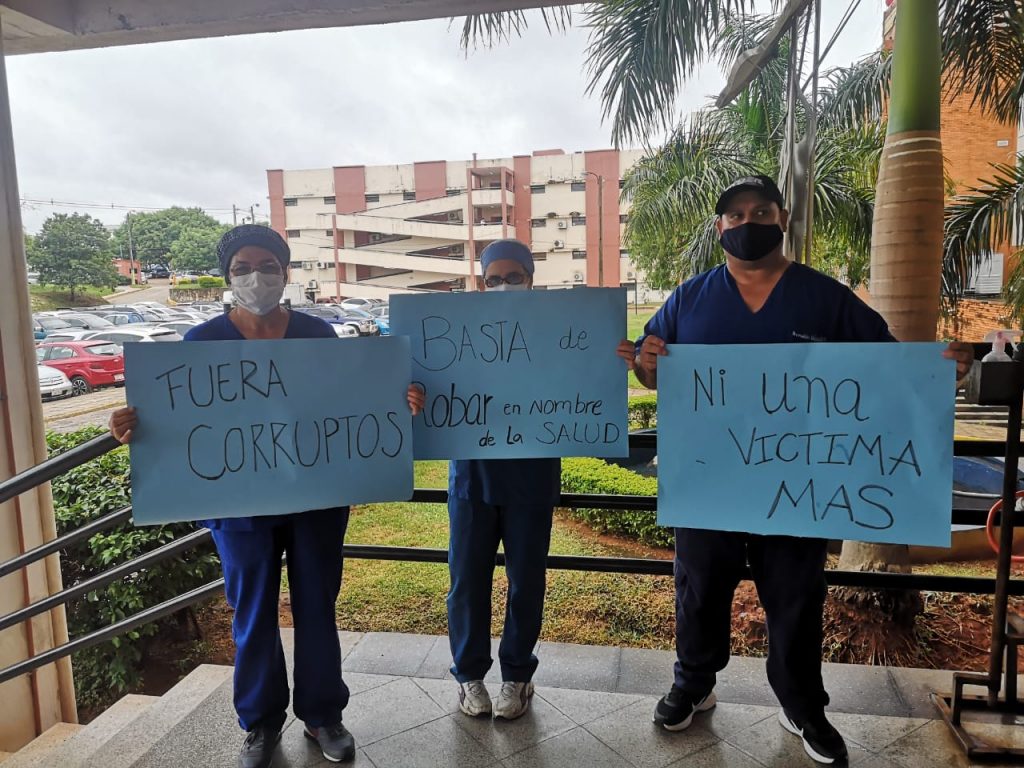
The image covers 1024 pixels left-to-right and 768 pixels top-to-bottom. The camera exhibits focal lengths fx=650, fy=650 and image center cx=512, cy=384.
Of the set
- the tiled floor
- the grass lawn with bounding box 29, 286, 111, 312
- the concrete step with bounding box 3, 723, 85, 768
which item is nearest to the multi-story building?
the grass lawn with bounding box 29, 286, 111, 312

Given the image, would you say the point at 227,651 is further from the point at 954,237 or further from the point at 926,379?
the point at 954,237

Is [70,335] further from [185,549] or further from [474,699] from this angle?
[474,699]

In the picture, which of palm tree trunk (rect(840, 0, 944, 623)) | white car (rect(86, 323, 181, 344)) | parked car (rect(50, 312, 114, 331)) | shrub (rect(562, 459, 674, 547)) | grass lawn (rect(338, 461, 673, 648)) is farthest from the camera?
parked car (rect(50, 312, 114, 331))

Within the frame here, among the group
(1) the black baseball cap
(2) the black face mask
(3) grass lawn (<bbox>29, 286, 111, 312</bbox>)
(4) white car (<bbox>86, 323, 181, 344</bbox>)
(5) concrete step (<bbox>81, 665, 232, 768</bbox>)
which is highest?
(3) grass lawn (<bbox>29, 286, 111, 312</bbox>)

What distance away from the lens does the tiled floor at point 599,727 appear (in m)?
2.12

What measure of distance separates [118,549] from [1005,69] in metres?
7.30

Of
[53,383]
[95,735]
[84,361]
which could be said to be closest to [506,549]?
[95,735]

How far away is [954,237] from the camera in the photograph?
5.77 meters

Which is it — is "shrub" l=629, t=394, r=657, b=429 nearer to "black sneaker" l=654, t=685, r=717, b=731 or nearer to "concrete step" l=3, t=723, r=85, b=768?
"black sneaker" l=654, t=685, r=717, b=731

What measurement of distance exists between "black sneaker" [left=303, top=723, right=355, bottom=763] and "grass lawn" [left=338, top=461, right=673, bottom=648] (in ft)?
5.99

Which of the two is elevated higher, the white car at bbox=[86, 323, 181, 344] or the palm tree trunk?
the palm tree trunk

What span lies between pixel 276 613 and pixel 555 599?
2814 mm

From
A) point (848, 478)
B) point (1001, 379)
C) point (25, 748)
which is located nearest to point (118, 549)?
point (25, 748)

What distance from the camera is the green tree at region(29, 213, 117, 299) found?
16047 millimetres
